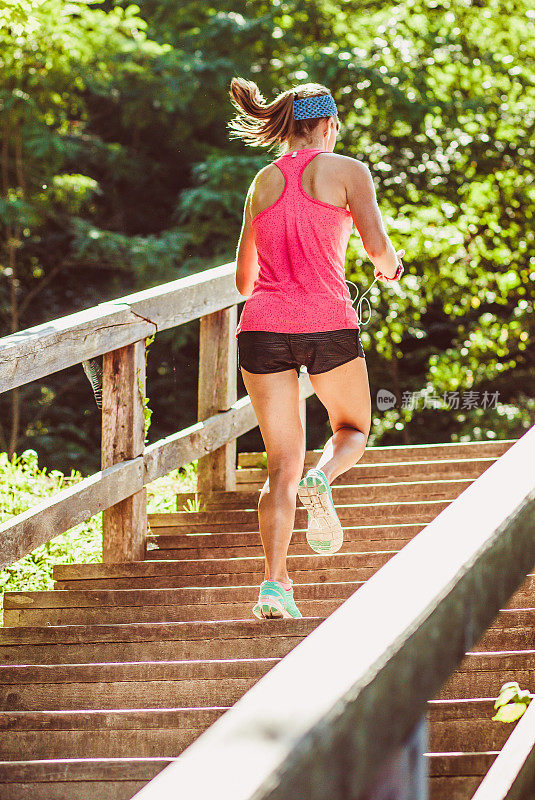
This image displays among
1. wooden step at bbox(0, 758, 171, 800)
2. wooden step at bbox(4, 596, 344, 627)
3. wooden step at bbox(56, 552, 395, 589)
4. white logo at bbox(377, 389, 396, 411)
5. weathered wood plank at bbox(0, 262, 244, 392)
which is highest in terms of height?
white logo at bbox(377, 389, 396, 411)

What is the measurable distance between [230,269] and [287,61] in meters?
8.76

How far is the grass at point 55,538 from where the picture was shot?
229 inches

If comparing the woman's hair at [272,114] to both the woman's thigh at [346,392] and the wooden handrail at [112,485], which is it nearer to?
the woman's thigh at [346,392]

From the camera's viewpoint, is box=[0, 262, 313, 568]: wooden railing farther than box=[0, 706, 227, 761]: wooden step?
Yes

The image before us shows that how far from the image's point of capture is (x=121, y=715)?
2809mm

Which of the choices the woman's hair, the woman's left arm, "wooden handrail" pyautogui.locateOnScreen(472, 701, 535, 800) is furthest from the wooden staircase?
the woman's hair

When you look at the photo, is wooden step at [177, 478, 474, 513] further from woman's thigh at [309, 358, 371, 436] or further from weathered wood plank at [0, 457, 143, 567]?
woman's thigh at [309, 358, 371, 436]

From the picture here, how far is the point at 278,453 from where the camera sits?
368 centimetres

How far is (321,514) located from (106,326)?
4.58 ft

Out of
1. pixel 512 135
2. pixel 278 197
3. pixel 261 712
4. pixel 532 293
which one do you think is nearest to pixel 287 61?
pixel 512 135

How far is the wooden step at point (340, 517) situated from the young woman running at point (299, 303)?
47.7 inches

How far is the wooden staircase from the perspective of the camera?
2527 mm

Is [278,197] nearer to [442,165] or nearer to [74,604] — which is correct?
[74,604]

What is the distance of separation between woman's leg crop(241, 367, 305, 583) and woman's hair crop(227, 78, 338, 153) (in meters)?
0.84
